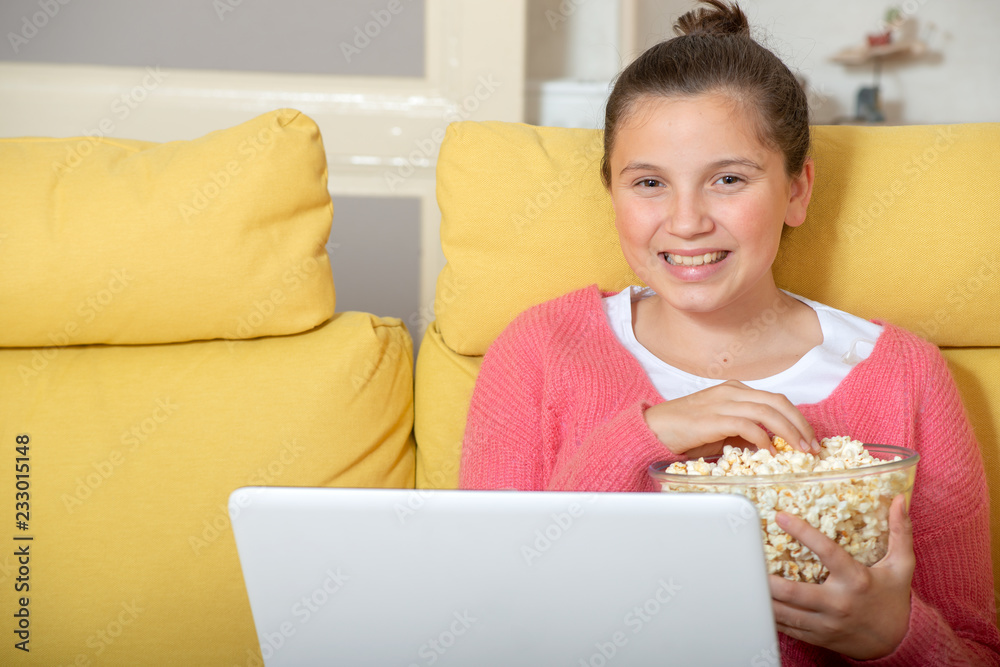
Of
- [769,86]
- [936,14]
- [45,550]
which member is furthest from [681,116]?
[936,14]

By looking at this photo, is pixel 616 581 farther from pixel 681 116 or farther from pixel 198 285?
pixel 198 285

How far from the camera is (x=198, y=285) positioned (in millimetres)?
1144

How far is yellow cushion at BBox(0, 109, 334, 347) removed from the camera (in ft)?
3.67

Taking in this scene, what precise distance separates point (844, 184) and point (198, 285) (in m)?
0.93

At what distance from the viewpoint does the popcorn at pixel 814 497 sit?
0.61 meters

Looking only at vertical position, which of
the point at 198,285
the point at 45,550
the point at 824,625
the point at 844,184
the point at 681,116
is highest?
the point at 681,116

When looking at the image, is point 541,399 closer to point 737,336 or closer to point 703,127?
point 737,336

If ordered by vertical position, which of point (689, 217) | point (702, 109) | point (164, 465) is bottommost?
point (164, 465)

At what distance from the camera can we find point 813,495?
0.61m

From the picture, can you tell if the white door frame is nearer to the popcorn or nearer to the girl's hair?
the girl's hair

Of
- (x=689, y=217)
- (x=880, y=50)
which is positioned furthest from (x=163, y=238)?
(x=880, y=50)

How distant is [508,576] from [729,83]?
0.75 meters

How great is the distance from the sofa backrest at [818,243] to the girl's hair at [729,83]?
0.12m

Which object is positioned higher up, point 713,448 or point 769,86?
point 769,86
